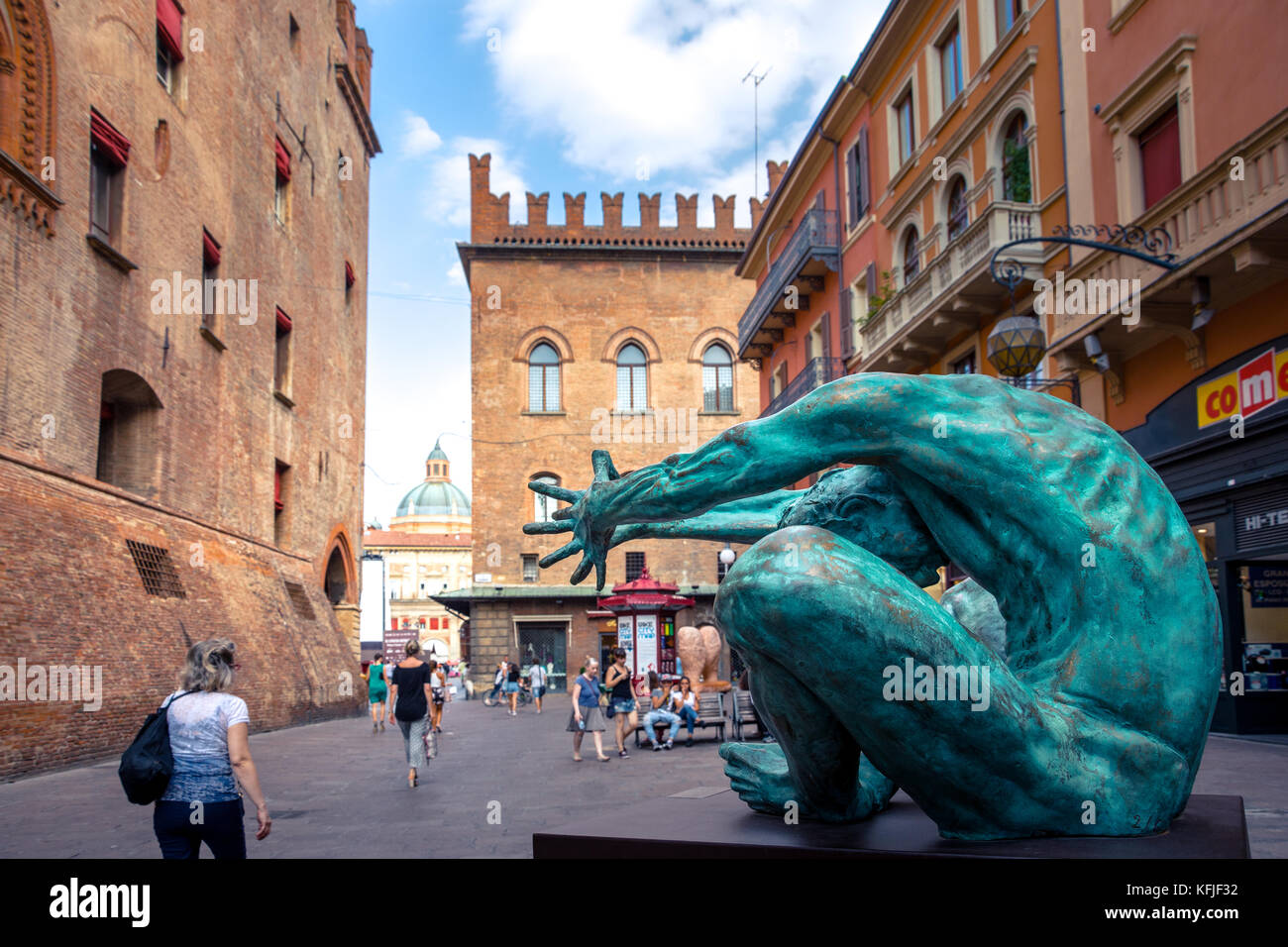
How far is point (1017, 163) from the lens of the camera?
17.1m

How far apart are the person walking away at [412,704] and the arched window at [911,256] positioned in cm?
1371

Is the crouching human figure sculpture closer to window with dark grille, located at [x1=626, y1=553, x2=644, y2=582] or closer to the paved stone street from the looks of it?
the paved stone street

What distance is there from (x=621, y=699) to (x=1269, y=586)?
8.51m

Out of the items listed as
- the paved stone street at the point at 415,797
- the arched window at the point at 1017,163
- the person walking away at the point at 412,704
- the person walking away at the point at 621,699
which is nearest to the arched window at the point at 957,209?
the arched window at the point at 1017,163

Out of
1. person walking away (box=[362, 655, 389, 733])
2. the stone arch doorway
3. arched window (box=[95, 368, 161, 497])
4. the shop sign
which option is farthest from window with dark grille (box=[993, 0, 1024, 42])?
the stone arch doorway

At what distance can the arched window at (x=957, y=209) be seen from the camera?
18828 millimetres

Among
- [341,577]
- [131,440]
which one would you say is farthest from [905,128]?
[341,577]

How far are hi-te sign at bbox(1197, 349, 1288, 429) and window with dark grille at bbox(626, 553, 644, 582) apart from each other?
3051 cm

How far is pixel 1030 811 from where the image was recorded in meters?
1.81

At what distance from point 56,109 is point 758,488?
14.0m

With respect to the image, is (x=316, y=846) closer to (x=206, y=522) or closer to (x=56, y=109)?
(x=56, y=109)

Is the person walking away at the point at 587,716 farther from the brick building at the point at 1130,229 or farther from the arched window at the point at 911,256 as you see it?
the arched window at the point at 911,256
